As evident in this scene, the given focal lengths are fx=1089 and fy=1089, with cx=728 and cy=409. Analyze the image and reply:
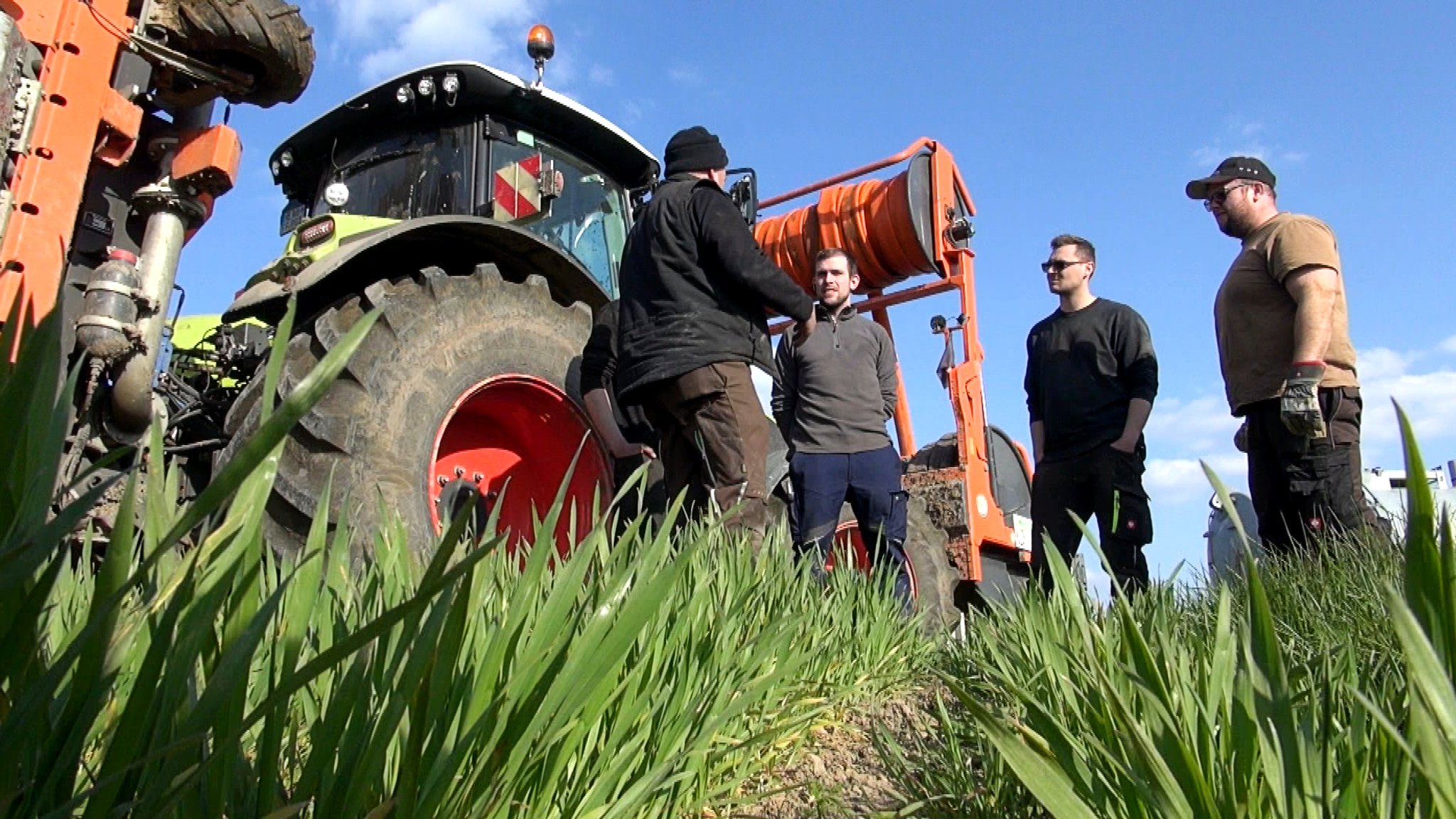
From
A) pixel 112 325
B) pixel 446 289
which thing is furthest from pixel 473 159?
pixel 112 325

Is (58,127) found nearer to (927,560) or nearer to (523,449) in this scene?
(523,449)

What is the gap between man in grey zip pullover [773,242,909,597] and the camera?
3.53m

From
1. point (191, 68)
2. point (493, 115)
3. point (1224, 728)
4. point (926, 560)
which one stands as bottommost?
point (1224, 728)

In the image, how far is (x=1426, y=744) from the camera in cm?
63

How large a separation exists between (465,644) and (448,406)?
221 centimetres

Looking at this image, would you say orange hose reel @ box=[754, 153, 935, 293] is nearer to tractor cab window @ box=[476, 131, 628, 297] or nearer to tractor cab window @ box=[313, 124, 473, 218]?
tractor cab window @ box=[476, 131, 628, 297]

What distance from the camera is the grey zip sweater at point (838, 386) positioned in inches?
142

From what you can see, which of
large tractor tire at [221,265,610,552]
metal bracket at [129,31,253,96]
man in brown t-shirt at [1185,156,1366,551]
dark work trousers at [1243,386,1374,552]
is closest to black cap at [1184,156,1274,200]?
man in brown t-shirt at [1185,156,1366,551]

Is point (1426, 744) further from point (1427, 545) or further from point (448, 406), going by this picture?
point (448, 406)

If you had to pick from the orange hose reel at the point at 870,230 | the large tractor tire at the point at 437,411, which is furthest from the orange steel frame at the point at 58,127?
the orange hose reel at the point at 870,230

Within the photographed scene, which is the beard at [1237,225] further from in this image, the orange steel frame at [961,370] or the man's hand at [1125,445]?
the orange steel frame at [961,370]

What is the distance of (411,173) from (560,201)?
23.6 inches

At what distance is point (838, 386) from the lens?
3.64 m

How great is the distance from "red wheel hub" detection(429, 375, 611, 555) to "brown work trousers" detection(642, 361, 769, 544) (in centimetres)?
64
